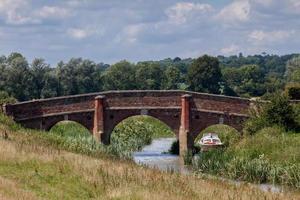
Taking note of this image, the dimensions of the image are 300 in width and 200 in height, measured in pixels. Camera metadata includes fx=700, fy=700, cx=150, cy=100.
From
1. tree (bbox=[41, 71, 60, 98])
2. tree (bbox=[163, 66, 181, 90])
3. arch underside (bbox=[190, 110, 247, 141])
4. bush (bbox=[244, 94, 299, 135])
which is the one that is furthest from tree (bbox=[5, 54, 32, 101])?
bush (bbox=[244, 94, 299, 135])

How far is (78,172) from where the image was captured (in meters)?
17.5

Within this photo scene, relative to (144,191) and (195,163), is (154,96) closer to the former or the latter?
(195,163)

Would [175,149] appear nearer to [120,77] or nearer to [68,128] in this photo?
[68,128]

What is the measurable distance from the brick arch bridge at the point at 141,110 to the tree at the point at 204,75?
50.7 m

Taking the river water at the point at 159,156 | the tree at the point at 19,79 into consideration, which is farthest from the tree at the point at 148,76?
the river water at the point at 159,156

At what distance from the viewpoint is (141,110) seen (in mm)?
49188

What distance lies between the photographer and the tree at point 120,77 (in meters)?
111

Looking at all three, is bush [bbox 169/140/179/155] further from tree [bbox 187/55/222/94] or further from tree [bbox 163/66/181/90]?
tree [bbox 163/66/181/90]

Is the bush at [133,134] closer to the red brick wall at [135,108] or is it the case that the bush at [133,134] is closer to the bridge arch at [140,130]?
the bridge arch at [140,130]

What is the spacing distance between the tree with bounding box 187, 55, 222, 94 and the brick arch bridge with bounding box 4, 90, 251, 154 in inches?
1996

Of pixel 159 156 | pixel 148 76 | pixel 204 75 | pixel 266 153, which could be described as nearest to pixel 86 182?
pixel 266 153

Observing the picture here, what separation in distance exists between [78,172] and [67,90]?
78665 millimetres

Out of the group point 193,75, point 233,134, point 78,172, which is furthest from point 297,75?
point 78,172

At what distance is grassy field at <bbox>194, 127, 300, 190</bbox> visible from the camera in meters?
28.5
